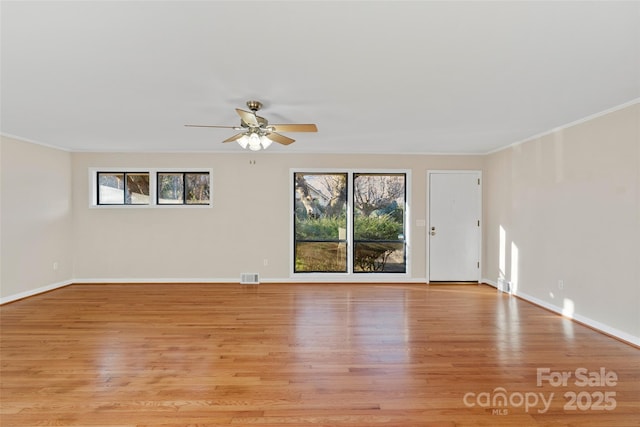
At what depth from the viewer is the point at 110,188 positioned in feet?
18.1

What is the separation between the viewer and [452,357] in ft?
8.91

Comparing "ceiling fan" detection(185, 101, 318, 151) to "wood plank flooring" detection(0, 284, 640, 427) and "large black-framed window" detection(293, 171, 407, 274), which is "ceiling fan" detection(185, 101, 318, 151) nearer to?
"wood plank flooring" detection(0, 284, 640, 427)

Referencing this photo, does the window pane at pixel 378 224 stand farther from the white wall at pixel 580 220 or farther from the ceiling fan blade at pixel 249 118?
the ceiling fan blade at pixel 249 118

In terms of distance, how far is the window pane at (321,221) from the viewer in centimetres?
559

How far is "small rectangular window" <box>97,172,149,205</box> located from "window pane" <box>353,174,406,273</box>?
3946mm

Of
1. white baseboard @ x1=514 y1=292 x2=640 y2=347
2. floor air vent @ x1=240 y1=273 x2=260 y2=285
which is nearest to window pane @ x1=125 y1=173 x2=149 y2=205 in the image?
floor air vent @ x1=240 y1=273 x2=260 y2=285

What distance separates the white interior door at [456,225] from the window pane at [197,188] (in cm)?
418

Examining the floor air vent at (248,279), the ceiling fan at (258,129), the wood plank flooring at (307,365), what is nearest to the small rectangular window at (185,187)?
the floor air vent at (248,279)

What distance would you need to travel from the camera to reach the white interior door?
5.54 m

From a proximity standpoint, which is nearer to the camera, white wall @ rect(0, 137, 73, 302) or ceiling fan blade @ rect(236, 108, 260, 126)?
ceiling fan blade @ rect(236, 108, 260, 126)

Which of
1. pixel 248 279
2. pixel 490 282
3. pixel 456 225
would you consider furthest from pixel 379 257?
pixel 248 279

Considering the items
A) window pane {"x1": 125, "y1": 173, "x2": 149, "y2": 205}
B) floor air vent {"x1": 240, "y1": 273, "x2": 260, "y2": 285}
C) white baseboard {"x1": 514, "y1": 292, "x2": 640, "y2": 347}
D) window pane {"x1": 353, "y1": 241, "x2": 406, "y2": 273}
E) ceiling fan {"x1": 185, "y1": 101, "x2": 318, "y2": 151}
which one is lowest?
white baseboard {"x1": 514, "y1": 292, "x2": 640, "y2": 347}

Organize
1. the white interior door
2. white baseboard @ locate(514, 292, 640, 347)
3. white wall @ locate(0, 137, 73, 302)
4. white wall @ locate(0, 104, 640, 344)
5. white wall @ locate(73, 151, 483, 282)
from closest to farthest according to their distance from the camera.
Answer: white baseboard @ locate(514, 292, 640, 347) → white wall @ locate(0, 104, 640, 344) → white wall @ locate(0, 137, 73, 302) → white wall @ locate(73, 151, 483, 282) → the white interior door

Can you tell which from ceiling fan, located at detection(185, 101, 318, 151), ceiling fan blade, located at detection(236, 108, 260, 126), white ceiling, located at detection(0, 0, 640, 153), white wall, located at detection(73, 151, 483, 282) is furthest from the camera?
white wall, located at detection(73, 151, 483, 282)
